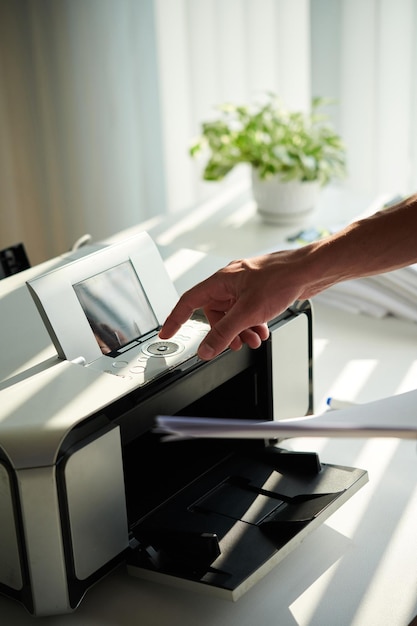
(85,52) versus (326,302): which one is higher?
(85,52)

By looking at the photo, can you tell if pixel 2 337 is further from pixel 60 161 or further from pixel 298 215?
pixel 60 161

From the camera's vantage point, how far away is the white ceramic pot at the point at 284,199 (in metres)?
1.80

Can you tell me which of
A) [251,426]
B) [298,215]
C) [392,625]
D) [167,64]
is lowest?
[392,625]

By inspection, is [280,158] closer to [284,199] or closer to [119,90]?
[284,199]

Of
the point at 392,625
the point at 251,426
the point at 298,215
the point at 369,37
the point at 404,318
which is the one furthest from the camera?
the point at 369,37

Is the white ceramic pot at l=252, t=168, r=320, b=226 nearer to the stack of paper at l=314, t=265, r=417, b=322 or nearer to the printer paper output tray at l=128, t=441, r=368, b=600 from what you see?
the stack of paper at l=314, t=265, r=417, b=322

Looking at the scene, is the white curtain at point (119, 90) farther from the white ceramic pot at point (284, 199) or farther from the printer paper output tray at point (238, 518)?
the printer paper output tray at point (238, 518)

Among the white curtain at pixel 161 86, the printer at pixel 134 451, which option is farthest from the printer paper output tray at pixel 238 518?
the white curtain at pixel 161 86

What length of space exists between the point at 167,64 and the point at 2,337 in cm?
165

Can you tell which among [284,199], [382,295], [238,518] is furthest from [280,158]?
[238,518]

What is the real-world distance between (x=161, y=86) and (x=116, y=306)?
1.67 m

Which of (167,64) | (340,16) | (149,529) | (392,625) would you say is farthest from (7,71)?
(392,625)

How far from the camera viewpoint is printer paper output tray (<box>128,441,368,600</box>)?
861 millimetres

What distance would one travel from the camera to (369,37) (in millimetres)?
2467
